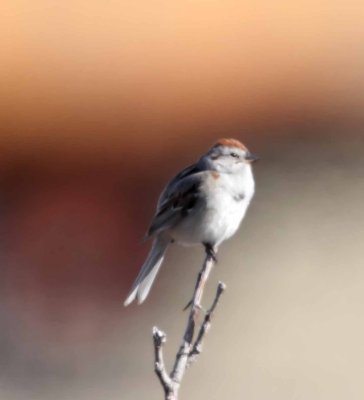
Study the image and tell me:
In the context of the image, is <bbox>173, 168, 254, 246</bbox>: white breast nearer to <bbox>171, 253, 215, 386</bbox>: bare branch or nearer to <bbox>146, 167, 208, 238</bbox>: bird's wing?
<bbox>146, 167, 208, 238</bbox>: bird's wing

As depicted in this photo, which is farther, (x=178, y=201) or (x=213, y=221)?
(x=178, y=201)

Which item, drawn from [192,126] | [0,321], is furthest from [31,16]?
[0,321]

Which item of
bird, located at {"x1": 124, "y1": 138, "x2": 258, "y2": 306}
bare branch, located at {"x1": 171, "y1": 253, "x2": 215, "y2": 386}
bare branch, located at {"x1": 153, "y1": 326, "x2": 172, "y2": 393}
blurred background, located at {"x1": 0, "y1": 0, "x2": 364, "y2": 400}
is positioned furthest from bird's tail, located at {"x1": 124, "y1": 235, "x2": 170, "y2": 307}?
blurred background, located at {"x1": 0, "y1": 0, "x2": 364, "y2": 400}

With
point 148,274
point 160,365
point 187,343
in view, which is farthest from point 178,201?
point 160,365

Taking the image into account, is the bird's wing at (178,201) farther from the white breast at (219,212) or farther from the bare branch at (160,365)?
the bare branch at (160,365)

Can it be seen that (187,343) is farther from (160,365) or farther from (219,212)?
(219,212)

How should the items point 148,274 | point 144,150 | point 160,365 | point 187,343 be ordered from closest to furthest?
1. point 160,365
2. point 187,343
3. point 148,274
4. point 144,150

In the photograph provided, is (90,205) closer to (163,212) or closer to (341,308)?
(341,308)
